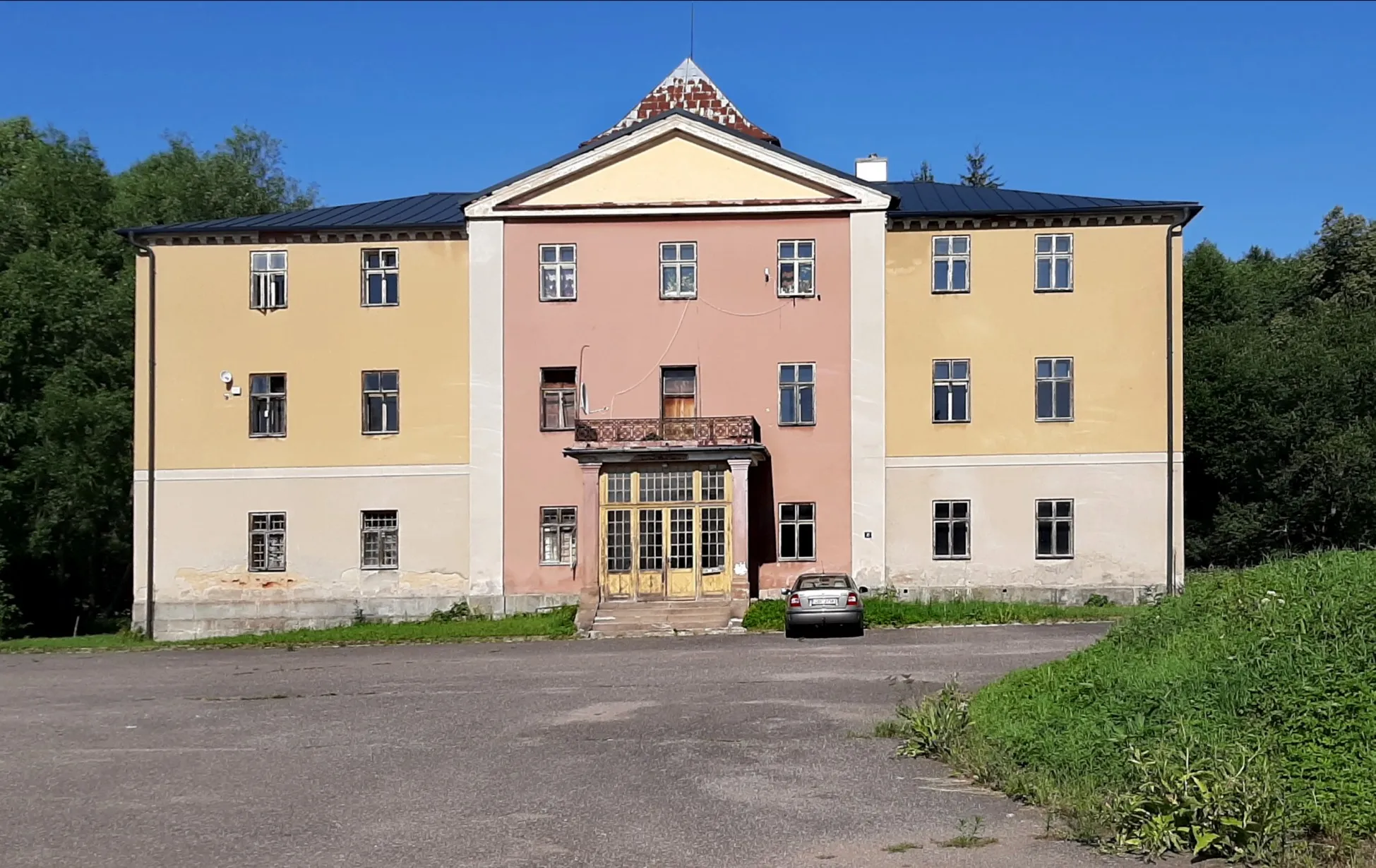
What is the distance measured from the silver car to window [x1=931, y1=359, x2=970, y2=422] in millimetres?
6798

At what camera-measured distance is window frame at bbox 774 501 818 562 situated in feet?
105

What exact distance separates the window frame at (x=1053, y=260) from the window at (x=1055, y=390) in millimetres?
1590

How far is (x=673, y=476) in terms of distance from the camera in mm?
30859

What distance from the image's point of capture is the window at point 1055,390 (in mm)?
31719

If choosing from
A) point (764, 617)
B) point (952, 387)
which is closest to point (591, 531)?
point (764, 617)

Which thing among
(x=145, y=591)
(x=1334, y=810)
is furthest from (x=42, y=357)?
(x=1334, y=810)

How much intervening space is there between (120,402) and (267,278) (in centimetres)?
1124

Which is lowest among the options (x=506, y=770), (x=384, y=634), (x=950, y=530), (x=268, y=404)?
(x=384, y=634)

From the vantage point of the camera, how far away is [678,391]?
107ft

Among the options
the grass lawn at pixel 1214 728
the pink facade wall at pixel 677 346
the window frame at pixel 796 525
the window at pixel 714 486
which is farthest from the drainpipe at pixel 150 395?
the grass lawn at pixel 1214 728

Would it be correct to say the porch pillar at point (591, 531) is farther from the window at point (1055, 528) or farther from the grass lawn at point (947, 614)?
the window at point (1055, 528)

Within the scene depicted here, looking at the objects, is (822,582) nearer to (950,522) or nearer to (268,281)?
(950,522)

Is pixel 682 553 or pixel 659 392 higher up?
pixel 659 392

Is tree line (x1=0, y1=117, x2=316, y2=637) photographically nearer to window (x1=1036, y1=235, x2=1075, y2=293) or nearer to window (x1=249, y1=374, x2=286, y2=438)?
window (x1=249, y1=374, x2=286, y2=438)
